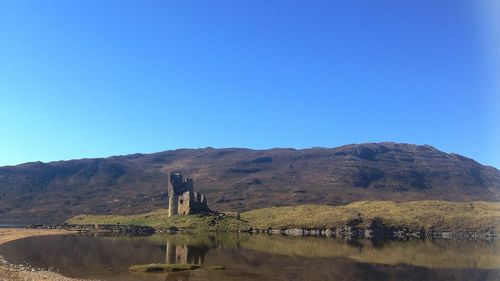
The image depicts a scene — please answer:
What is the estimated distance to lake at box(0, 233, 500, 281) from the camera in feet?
134

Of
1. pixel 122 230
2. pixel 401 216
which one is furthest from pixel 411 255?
pixel 122 230

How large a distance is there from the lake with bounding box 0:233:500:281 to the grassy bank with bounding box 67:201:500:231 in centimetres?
3606

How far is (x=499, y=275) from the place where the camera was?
41219 mm

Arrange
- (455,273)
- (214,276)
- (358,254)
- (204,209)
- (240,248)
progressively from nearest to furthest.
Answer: (214,276) < (455,273) < (358,254) < (240,248) < (204,209)

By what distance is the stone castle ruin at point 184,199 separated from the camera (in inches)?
4648

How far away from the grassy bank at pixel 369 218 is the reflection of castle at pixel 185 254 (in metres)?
41.5

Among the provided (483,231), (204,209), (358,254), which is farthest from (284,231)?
(358,254)

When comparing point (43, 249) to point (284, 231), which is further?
point (284, 231)

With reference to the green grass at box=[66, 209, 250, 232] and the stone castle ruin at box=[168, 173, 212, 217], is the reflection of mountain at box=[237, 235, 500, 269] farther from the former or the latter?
the stone castle ruin at box=[168, 173, 212, 217]

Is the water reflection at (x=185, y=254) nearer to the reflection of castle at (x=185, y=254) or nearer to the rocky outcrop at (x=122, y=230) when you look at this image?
the reflection of castle at (x=185, y=254)

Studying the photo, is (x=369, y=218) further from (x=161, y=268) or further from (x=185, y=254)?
(x=161, y=268)

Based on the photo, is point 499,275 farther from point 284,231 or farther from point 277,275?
point 284,231

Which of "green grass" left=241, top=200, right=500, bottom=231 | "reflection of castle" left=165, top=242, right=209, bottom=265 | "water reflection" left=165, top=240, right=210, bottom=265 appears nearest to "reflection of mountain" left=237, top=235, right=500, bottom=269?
"water reflection" left=165, top=240, right=210, bottom=265

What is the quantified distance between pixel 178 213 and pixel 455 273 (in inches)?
3382
